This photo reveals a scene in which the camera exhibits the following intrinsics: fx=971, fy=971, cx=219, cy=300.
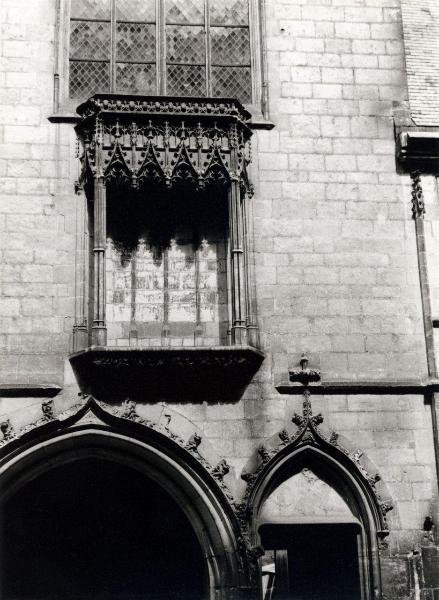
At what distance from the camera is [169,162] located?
1310 centimetres

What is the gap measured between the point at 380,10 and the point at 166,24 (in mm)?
3218

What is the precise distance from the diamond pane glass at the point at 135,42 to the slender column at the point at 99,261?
2.29 meters

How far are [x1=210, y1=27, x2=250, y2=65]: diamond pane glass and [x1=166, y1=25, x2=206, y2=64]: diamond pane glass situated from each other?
18 centimetres

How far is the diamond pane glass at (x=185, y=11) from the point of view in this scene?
14.4 metres

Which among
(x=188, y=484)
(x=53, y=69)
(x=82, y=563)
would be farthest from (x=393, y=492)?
(x=53, y=69)

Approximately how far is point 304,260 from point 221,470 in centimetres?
310

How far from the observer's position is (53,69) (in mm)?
13734

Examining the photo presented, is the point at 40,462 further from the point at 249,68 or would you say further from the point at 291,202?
the point at 249,68

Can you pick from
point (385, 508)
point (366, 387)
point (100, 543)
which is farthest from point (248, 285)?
point (100, 543)

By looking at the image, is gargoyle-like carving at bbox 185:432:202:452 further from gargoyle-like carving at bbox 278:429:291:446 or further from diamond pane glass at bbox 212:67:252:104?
diamond pane glass at bbox 212:67:252:104

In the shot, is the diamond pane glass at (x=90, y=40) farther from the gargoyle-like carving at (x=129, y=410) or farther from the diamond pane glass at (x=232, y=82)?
the gargoyle-like carving at (x=129, y=410)

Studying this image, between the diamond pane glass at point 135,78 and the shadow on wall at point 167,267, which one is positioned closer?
the shadow on wall at point 167,267

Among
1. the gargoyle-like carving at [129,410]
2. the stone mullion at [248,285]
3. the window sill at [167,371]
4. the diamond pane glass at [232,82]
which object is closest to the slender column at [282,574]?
the window sill at [167,371]

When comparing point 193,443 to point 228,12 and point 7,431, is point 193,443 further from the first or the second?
point 228,12
